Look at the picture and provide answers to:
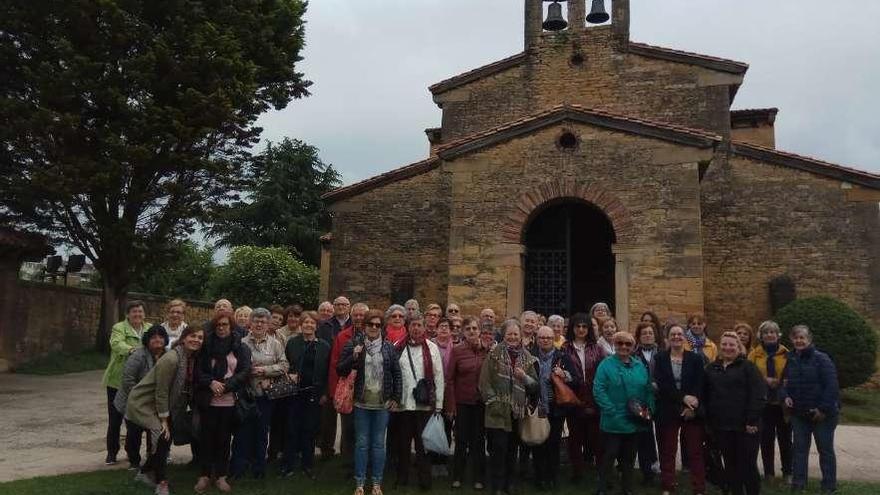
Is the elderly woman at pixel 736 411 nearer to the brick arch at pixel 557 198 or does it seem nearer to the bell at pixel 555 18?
the brick arch at pixel 557 198

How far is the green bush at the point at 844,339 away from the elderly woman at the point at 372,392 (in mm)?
8699

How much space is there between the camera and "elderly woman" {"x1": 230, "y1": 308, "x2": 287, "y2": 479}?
21.4ft

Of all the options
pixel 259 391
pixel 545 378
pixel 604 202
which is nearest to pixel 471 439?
pixel 545 378

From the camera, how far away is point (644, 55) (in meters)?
16.2

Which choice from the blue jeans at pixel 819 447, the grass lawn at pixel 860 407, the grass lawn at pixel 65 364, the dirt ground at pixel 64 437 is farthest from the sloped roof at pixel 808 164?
the grass lawn at pixel 65 364

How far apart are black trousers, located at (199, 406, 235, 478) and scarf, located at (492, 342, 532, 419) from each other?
2.60m

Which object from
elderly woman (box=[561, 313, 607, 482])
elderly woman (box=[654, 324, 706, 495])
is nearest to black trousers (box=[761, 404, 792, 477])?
elderly woman (box=[654, 324, 706, 495])

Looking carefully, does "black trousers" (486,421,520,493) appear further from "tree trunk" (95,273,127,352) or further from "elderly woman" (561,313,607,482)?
"tree trunk" (95,273,127,352)

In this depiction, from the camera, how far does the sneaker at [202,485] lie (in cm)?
614

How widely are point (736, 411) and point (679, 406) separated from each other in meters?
0.49

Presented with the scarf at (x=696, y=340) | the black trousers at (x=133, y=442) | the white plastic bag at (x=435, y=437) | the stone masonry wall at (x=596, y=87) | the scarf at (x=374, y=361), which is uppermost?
the stone masonry wall at (x=596, y=87)

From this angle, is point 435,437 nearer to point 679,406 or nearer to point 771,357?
point 679,406

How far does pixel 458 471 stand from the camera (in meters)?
6.57

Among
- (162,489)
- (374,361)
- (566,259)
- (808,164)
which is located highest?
(808,164)
